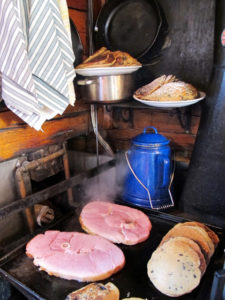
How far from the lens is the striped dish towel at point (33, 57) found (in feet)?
3.90

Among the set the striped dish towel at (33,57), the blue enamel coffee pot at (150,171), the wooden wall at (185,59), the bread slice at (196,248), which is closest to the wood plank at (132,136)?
the wooden wall at (185,59)

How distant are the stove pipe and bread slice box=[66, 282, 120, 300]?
864mm

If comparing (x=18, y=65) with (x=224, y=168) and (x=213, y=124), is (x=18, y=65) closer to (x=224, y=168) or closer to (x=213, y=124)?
(x=213, y=124)

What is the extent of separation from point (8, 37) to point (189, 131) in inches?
58.9

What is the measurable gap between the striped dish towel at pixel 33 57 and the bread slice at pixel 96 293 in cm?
87

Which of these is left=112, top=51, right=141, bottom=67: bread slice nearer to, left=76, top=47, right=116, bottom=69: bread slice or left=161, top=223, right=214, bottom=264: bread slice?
left=76, top=47, right=116, bottom=69: bread slice

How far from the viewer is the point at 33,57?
1293 mm

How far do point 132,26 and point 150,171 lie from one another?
1.17m

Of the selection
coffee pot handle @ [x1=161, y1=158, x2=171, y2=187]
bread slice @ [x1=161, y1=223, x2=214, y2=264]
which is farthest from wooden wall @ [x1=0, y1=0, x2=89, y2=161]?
bread slice @ [x1=161, y1=223, x2=214, y2=264]

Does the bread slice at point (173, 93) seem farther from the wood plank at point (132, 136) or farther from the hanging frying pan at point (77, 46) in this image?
the hanging frying pan at point (77, 46)

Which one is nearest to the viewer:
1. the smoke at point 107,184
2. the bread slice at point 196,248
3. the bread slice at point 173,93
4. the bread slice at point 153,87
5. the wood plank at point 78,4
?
the bread slice at point 196,248

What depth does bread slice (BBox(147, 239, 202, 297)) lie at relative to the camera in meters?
1.16

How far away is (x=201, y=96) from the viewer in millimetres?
1697

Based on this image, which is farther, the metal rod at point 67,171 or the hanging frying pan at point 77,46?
the metal rod at point 67,171
